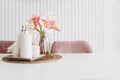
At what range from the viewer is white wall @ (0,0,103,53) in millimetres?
3461

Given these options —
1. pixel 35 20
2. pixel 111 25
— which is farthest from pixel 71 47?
pixel 111 25

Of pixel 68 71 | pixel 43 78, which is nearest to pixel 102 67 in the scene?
pixel 68 71

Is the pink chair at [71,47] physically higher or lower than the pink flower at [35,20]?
lower

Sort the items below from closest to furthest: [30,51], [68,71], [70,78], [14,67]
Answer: [70,78] → [68,71] → [14,67] → [30,51]

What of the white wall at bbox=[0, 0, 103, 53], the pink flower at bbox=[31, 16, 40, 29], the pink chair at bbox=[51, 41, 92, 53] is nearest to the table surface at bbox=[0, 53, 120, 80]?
the pink flower at bbox=[31, 16, 40, 29]

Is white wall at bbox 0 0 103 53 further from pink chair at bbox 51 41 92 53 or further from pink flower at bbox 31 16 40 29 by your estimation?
pink flower at bbox 31 16 40 29

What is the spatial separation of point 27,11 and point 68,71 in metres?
2.34

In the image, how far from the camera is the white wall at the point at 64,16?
11.4 ft

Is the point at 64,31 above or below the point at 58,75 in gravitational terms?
above

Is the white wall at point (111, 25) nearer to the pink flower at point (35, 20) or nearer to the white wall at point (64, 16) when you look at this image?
the white wall at point (64, 16)

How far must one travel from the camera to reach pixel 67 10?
11.5 feet

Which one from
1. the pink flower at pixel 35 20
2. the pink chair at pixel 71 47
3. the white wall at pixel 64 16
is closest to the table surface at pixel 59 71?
the pink flower at pixel 35 20

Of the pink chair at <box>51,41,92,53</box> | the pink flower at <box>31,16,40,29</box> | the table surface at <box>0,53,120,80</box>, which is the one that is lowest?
the table surface at <box>0,53,120,80</box>

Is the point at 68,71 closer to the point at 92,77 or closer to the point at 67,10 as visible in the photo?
the point at 92,77
